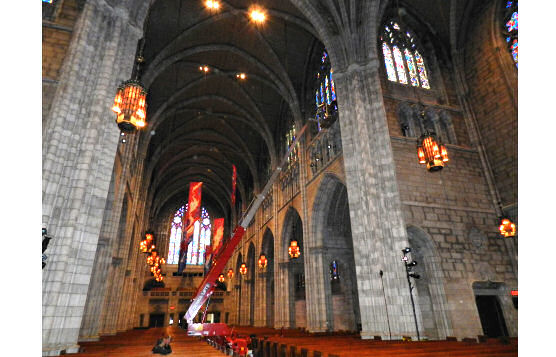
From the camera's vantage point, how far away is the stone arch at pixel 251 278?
89.8ft

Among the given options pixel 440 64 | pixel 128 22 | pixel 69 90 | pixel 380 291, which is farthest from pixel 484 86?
pixel 69 90

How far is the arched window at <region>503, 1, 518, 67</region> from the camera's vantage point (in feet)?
43.5

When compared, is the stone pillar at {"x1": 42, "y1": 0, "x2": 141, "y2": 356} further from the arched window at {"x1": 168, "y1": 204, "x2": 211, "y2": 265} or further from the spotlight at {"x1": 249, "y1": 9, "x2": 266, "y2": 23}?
the arched window at {"x1": 168, "y1": 204, "x2": 211, "y2": 265}

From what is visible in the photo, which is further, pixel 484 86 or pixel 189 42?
pixel 189 42

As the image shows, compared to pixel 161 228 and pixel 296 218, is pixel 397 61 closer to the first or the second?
pixel 296 218

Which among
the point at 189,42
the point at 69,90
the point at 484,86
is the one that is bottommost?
the point at 69,90

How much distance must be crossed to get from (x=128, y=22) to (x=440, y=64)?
15.1 meters

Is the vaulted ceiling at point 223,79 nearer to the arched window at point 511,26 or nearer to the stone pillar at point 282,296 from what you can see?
the stone pillar at point 282,296

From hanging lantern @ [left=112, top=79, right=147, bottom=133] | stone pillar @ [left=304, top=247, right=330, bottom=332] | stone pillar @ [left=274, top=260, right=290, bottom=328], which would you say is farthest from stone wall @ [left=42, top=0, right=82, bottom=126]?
stone pillar @ [left=274, top=260, right=290, bottom=328]

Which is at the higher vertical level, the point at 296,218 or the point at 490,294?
the point at 296,218

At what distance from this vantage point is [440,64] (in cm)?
1580

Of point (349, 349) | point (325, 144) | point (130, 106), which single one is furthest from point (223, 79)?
point (349, 349)

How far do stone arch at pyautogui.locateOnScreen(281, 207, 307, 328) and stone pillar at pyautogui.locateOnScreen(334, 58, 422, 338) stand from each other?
26.2 ft

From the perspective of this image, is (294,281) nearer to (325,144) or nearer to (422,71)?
(325,144)
